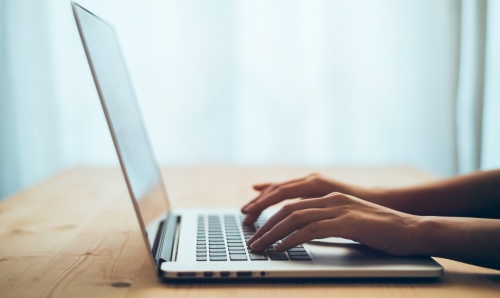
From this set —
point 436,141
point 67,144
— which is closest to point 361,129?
point 436,141

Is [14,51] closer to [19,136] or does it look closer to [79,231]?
[19,136]

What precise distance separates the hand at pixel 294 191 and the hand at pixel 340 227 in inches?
8.8

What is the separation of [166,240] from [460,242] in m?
0.40

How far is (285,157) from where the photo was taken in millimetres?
2693

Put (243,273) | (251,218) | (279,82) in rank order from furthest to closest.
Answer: (279,82), (251,218), (243,273)

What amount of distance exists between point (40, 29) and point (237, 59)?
814 mm

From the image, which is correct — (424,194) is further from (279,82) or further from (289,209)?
(279,82)

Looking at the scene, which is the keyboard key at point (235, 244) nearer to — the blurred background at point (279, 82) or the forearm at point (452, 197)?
the forearm at point (452, 197)

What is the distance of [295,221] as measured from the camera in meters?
0.77

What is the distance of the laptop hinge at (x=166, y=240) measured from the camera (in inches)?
30.5

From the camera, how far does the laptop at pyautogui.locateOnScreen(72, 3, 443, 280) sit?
2.40 feet

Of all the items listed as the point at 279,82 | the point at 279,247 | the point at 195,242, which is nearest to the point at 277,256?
the point at 279,247

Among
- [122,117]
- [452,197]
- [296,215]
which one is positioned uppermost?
[122,117]

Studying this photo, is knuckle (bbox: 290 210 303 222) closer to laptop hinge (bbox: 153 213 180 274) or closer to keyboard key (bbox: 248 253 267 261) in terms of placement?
keyboard key (bbox: 248 253 267 261)
